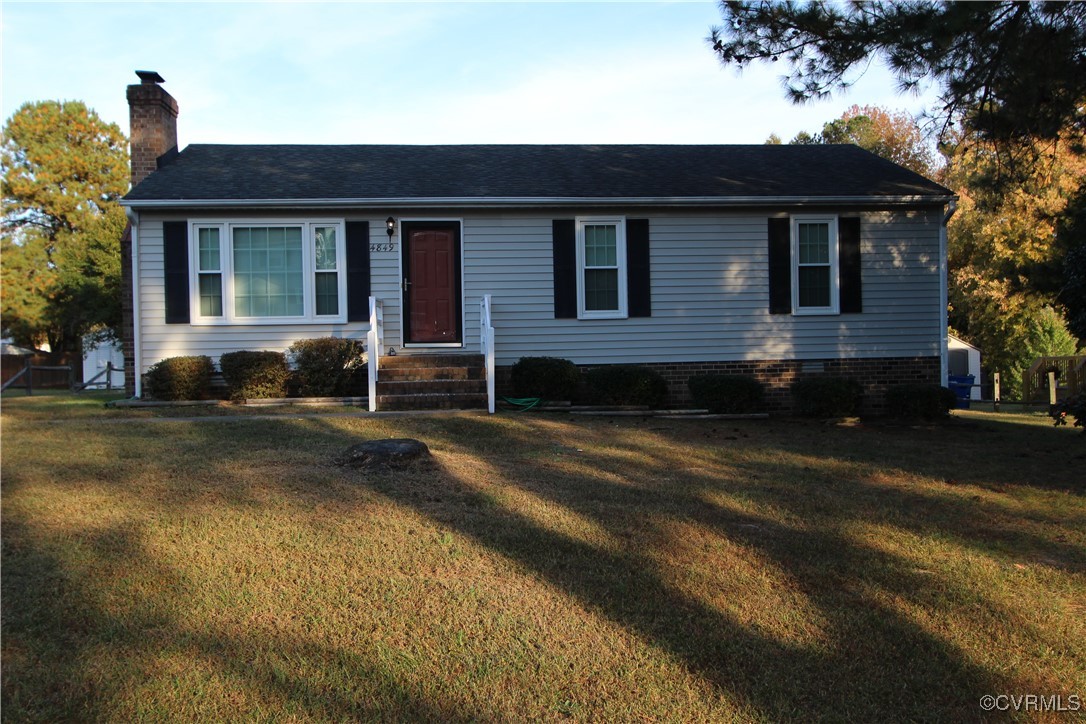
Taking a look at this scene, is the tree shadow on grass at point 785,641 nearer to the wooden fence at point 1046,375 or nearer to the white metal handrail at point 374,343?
the white metal handrail at point 374,343

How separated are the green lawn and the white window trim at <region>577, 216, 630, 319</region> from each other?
16.8 feet

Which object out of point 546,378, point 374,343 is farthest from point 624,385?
point 374,343

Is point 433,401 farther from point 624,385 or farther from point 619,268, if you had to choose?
point 619,268

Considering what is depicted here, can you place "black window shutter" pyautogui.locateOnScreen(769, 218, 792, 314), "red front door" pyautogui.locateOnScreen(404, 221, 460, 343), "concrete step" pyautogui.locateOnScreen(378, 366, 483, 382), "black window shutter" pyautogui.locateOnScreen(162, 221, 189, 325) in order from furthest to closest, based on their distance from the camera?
"black window shutter" pyautogui.locateOnScreen(769, 218, 792, 314) < "red front door" pyautogui.locateOnScreen(404, 221, 460, 343) < "black window shutter" pyautogui.locateOnScreen(162, 221, 189, 325) < "concrete step" pyautogui.locateOnScreen(378, 366, 483, 382)

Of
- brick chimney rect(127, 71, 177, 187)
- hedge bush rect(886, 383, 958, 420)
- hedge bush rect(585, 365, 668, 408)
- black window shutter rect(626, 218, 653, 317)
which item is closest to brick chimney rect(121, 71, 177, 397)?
brick chimney rect(127, 71, 177, 187)

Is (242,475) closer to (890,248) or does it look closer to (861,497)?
(861,497)

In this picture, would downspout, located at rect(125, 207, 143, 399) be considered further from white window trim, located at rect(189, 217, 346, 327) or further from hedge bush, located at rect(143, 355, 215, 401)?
white window trim, located at rect(189, 217, 346, 327)

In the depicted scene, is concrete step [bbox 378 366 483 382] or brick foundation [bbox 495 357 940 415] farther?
brick foundation [bbox 495 357 940 415]

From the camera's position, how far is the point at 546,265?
12492 millimetres

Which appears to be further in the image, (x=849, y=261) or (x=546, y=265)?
(x=849, y=261)

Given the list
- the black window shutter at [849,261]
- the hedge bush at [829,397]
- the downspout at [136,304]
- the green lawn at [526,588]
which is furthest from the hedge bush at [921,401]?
the downspout at [136,304]

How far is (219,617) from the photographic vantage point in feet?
13.1

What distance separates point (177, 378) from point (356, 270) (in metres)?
3.04

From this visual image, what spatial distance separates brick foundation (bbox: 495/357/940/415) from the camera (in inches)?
499
